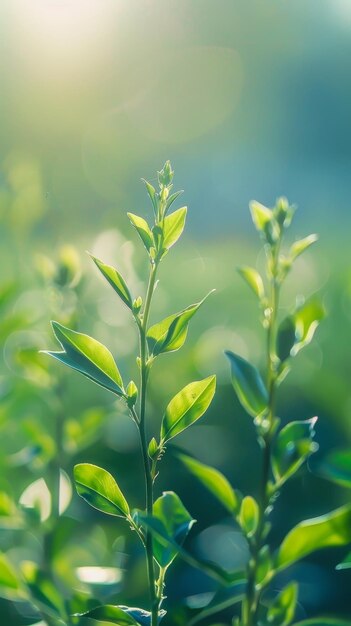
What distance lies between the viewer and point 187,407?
0.32 m

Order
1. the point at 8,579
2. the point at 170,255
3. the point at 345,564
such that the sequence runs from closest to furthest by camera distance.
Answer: the point at 345,564, the point at 8,579, the point at 170,255

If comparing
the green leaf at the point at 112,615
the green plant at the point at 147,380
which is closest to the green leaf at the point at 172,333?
the green plant at the point at 147,380

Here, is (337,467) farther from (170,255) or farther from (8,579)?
(170,255)

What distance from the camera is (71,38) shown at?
7.95 ft

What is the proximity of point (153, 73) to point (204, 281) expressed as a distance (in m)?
2.63

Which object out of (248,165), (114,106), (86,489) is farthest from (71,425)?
(248,165)

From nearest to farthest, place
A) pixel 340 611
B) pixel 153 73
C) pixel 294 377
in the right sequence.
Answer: pixel 340 611
pixel 294 377
pixel 153 73

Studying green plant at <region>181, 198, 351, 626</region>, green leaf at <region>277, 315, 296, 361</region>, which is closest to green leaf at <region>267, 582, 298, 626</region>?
green plant at <region>181, 198, 351, 626</region>

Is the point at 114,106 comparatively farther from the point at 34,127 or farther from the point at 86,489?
the point at 86,489

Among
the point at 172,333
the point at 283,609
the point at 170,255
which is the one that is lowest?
the point at 283,609

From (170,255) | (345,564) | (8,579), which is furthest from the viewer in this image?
(170,255)

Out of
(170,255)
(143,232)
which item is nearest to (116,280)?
Answer: (143,232)

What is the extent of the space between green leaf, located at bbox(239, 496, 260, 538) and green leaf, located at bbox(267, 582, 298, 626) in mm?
37

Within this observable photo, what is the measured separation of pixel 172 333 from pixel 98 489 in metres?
0.07
